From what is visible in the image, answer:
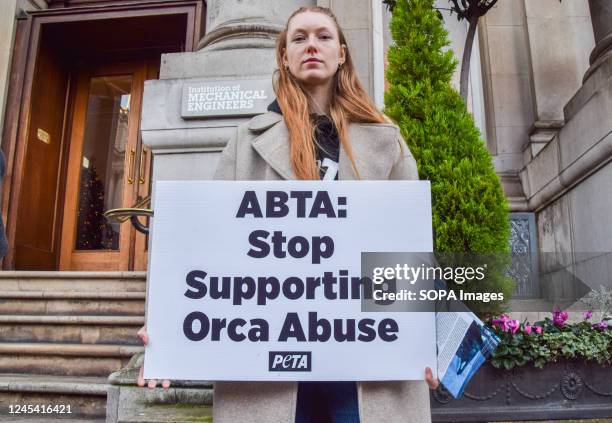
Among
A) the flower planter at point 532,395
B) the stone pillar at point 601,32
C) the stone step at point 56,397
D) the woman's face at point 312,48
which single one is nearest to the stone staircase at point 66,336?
the stone step at point 56,397

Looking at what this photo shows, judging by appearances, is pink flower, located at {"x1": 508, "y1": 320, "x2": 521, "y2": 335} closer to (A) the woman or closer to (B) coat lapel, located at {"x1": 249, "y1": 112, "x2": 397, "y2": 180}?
(A) the woman

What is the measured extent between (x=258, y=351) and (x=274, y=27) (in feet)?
13.4

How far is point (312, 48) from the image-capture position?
1.56m

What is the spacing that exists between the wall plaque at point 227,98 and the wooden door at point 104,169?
3117 millimetres

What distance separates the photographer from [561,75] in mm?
6754

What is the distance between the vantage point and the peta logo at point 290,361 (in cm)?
131

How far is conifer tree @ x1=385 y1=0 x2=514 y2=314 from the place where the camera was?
136 inches

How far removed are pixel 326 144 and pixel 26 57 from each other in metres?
6.78

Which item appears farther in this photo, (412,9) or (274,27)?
(274,27)

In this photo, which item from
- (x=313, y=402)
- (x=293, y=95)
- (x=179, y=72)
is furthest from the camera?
(x=179, y=72)

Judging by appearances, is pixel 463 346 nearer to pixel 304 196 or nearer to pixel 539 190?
pixel 304 196

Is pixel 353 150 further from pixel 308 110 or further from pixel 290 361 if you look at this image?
pixel 290 361

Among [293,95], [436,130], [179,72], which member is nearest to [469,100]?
[436,130]

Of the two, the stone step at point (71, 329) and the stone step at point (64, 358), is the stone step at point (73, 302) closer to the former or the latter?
the stone step at point (71, 329)
